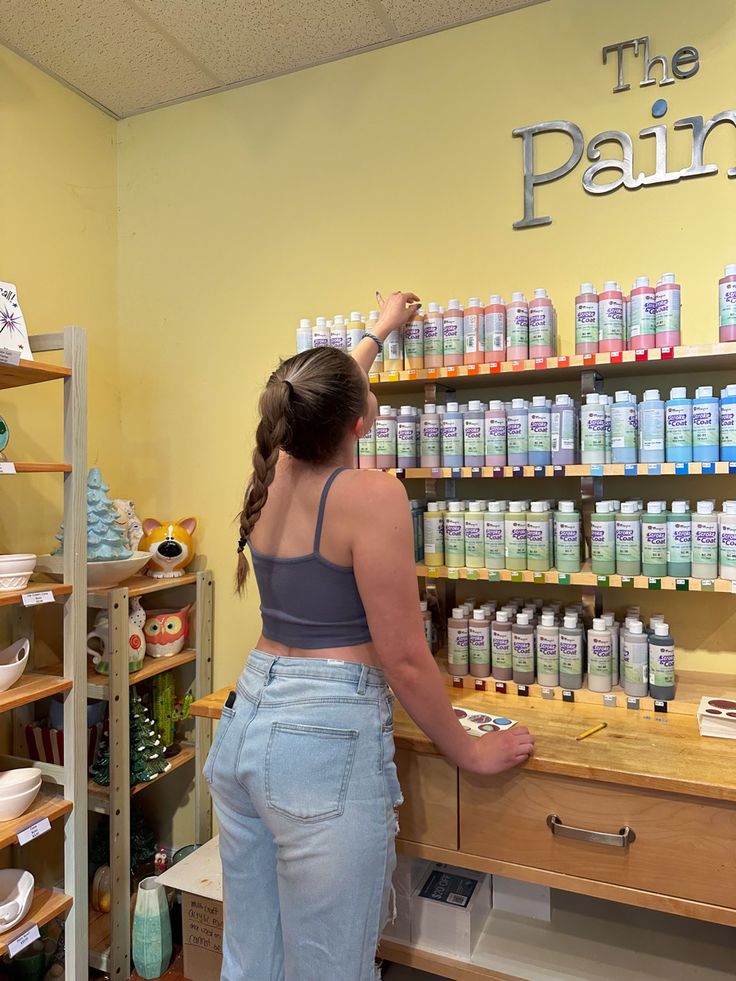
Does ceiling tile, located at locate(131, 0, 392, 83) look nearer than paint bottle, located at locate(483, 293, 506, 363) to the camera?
No

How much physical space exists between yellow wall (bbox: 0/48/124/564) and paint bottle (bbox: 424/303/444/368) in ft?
4.75

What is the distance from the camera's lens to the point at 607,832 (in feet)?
4.91

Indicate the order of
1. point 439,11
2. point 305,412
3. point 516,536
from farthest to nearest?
point 439,11 < point 516,536 < point 305,412

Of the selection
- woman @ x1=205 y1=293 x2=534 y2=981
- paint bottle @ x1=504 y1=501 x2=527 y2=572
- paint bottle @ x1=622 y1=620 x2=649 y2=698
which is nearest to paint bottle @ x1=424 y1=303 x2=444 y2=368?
paint bottle @ x1=504 y1=501 x2=527 y2=572

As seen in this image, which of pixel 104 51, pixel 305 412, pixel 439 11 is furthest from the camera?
pixel 104 51

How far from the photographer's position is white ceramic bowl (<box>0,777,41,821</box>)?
1761 mm

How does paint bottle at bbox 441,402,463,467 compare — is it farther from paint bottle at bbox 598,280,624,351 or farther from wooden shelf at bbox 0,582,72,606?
wooden shelf at bbox 0,582,72,606

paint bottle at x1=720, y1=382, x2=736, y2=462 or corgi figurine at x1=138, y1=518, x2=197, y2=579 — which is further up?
paint bottle at x1=720, y1=382, x2=736, y2=462

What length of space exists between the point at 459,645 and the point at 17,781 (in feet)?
4.10

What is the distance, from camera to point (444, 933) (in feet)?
5.91

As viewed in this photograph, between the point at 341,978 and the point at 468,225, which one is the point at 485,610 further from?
the point at 468,225

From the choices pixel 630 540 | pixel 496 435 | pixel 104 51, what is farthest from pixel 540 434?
pixel 104 51

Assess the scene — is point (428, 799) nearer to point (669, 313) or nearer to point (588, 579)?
point (588, 579)

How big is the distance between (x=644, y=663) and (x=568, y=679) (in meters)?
0.20
